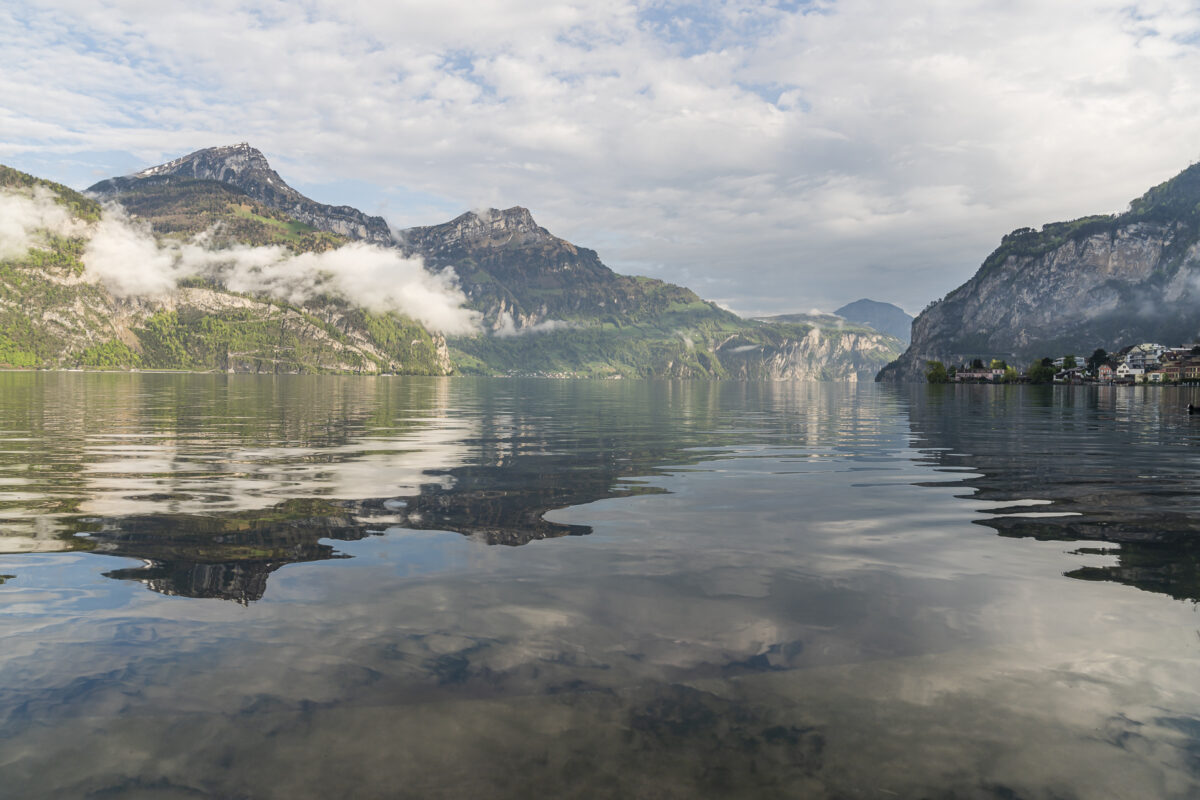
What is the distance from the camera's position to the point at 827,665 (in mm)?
8172

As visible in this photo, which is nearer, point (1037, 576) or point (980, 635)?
point (980, 635)

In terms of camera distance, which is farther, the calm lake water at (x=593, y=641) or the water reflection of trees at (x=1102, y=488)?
the water reflection of trees at (x=1102, y=488)

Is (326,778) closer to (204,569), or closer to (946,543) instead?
(204,569)

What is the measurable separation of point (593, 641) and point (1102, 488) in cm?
2256

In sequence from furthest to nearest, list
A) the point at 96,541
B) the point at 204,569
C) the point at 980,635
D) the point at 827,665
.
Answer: the point at 96,541 < the point at 204,569 < the point at 980,635 < the point at 827,665

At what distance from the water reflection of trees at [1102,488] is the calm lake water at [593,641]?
0.56ft

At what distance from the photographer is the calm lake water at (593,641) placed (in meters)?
5.93

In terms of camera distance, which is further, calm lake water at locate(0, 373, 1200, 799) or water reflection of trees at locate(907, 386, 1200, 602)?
water reflection of trees at locate(907, 386, 1200, 602)

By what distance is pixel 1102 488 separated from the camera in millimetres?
22297

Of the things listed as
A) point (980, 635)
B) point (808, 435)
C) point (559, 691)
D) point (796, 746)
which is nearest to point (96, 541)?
point (559, 691)

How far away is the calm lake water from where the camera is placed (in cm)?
593

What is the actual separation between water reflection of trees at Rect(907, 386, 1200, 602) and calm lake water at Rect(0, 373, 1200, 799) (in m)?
0.17

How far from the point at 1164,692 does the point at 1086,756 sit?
239cm

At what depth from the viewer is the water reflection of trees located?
13031 mm
